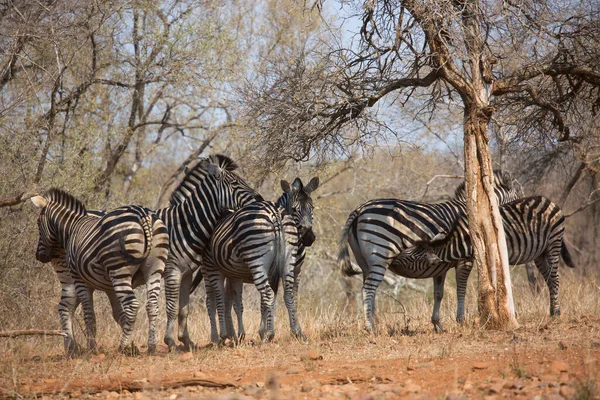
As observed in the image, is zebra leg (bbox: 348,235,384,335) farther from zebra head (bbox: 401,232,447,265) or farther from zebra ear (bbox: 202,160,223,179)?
zebra ear (bbox: 202,160,223,179)

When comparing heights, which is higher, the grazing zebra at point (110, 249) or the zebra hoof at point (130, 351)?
the grazing zebra at point (110, 249)

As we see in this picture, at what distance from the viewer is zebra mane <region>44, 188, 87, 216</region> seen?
9.33 meters

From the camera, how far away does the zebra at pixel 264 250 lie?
30.8ft

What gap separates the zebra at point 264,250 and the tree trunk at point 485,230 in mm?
2496

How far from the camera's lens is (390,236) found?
978 centimetres

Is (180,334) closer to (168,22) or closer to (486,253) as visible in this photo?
(486,253)

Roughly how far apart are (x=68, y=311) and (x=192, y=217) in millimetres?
2168

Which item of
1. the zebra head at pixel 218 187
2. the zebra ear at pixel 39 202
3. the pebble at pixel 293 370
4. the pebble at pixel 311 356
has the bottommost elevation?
the pebble at pixel 293 370

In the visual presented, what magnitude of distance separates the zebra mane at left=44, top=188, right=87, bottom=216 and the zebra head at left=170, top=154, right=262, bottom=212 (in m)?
1.52

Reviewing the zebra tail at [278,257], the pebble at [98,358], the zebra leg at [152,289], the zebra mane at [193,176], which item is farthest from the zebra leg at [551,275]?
the pebble at [98,358]

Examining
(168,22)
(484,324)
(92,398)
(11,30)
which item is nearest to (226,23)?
(168,22)

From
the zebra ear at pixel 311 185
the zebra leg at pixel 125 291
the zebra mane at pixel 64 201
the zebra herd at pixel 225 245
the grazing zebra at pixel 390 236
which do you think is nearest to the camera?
the zebra leg at pixel 125 291

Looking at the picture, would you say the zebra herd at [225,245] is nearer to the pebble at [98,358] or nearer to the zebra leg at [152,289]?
the zebra leg at [152,289]

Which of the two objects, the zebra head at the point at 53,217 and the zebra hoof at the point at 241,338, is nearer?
the zebra head at the point at 53,217
